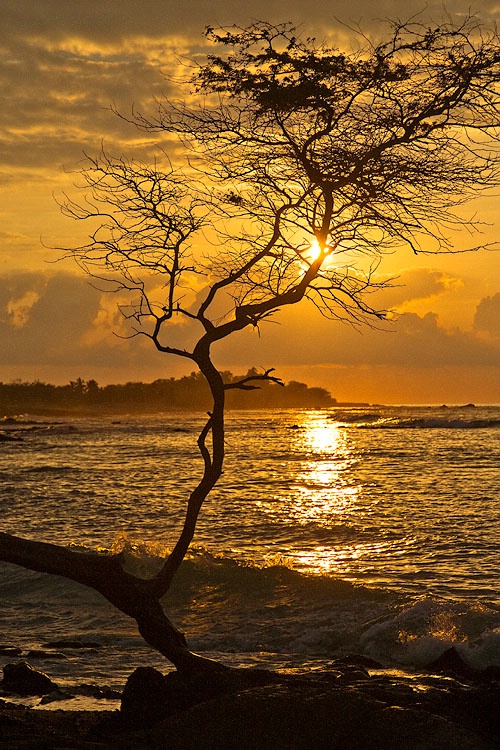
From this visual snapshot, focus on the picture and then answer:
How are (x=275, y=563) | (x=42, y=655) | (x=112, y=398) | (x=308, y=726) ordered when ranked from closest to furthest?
(x=308, y=726), (x=42, y=655), (x=275, y=563), (x=112, y=398)

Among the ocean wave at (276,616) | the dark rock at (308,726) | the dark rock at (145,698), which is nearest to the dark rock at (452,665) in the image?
the ocean wave at (276,616)

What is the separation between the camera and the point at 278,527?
79.1 feet

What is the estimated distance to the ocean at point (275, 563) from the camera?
13.4 metres

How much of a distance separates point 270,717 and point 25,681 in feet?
12.2

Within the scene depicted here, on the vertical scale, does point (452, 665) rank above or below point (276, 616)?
above

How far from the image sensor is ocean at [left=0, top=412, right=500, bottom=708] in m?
13.4

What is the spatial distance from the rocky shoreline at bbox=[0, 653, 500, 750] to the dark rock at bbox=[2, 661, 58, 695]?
72cm

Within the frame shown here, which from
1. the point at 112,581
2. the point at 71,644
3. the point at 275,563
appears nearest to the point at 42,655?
the point at 71,644

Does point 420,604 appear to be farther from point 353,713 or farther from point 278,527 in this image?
point 278,527

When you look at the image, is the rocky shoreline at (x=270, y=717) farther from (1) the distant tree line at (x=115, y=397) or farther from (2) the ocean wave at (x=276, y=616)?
(1) the distant tree line at (x=115, y=397)

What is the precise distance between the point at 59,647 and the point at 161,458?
3571 centimetres

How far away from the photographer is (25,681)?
1064 centimetres

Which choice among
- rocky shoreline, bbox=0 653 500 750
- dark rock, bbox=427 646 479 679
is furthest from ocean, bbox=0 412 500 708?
rocky shoreline, bbox=0 653 500 750

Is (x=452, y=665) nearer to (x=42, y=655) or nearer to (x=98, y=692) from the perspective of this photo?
(x=98, y=692)
